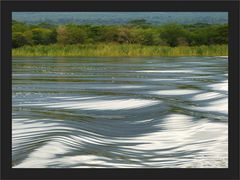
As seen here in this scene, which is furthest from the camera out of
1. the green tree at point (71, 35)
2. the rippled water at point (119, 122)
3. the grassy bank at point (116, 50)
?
the green tree at point (71, 35)

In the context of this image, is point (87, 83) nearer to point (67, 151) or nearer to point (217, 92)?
point (217, 92)

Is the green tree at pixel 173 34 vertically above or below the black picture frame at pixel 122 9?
above

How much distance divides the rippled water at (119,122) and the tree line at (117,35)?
15.9 metres

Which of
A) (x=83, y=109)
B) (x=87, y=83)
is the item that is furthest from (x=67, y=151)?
(x=87, y=83)

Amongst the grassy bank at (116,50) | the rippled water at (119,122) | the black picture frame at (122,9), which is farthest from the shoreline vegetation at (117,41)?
the black picture frame at (122,9)

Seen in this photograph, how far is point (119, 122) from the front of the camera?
39.5ft

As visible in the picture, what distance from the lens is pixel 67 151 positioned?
8.76 metres

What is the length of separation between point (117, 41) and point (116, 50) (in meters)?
2.10

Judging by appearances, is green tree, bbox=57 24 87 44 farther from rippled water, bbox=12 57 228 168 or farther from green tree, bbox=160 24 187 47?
rippled water, bbox=12 57 228 168

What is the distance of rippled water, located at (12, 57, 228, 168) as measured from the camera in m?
8.30

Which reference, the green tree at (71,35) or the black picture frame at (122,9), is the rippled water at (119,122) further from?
the green tree at (71,35)

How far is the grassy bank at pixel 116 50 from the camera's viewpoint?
3625cm

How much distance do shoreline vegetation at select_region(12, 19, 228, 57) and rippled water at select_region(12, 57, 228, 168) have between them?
47.5ft

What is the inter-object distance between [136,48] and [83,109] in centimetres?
2265
